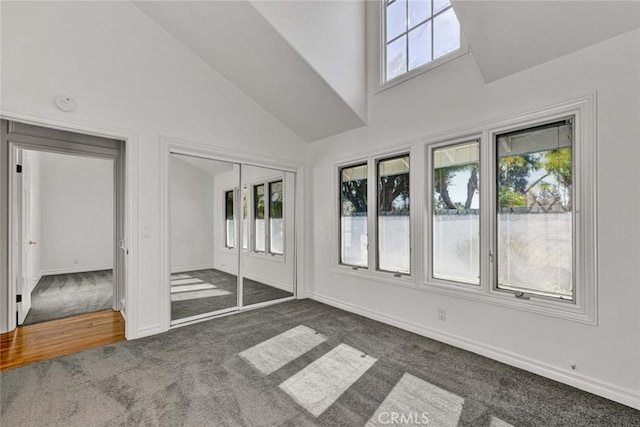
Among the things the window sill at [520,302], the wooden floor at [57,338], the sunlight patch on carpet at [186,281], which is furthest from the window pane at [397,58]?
the wooden floor at [57,338]

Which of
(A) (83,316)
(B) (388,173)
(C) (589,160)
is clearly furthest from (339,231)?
(A) (83,316)

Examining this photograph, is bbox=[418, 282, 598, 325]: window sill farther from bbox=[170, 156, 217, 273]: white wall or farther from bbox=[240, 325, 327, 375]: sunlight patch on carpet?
bbox=[170, 156, 217, 273]: white wall

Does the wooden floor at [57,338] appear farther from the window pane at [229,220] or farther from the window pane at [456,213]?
the window pane at [456,213]

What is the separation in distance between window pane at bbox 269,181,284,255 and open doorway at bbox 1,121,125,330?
2.10 m

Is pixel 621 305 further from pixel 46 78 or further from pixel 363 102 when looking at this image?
pixel 46 78

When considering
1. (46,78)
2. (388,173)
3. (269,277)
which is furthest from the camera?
(269,277)

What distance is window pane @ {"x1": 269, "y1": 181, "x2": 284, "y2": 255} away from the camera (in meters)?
4.76

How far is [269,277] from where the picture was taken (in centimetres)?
477

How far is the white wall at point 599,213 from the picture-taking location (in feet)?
6.86

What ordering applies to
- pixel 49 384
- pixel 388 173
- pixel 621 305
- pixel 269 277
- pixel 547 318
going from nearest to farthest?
pixel 621 305
pixel 49 384
pixel 547 318
pixel 388 173
pixel 269 277

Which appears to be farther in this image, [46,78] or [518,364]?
[46,78]

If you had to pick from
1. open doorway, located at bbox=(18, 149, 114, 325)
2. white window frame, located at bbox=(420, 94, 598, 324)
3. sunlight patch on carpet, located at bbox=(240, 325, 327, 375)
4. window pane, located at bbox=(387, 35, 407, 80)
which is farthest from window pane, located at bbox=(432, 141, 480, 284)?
open doorway, located at bbox=(18, 149, 114, 325)

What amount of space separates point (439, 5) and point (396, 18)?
63cm

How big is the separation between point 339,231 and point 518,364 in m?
2.63
